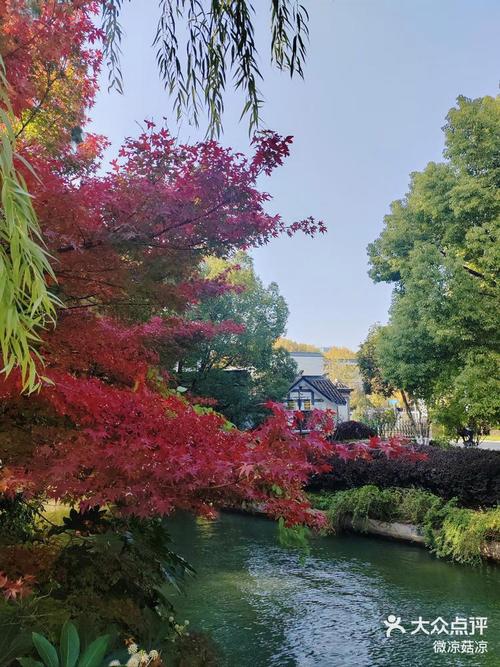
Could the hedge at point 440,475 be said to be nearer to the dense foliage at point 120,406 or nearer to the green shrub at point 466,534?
the green shrub at point 466,534

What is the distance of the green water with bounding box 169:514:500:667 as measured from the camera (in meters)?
3.62

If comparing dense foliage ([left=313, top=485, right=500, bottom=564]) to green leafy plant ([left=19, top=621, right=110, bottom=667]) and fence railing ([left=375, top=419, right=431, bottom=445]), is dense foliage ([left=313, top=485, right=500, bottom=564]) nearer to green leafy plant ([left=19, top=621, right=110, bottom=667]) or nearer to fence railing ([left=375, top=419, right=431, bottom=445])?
green leafy plant ([left=19, top=621, right=110, bottom=667])

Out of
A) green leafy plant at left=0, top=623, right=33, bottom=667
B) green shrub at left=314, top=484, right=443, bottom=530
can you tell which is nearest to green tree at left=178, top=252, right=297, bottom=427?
green shrub at left=314, top=484, right=443, bottom=530

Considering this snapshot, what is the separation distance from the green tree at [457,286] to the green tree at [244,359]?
3880 mm

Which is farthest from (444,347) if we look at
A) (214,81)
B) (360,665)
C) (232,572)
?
(214,81)

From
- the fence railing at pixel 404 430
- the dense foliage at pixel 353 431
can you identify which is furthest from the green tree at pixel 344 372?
the dense foliage at pixel 353 431

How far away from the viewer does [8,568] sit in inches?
89.3

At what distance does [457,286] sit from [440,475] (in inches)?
120

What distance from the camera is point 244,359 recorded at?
13539 mm

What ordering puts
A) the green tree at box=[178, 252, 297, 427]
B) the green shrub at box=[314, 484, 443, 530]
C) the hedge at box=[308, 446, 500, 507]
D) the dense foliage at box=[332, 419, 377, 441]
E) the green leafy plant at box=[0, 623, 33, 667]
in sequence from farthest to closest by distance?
1. the dense foliage at box=[332, 419, 377, 441]
2. the green tree at box=[178, 252, 297, 427]
3. the green shrub at box=[314, 484, 443, 530]
4. the hedge at box=[308, 446, 500, 507]
5. the green leafy plant at box=[0, 623, 33, 667]

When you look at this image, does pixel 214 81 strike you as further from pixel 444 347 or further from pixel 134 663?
pixel 444 347

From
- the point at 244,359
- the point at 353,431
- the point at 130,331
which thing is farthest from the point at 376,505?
the point at 353,431

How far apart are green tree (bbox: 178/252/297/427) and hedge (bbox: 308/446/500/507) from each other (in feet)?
14.3

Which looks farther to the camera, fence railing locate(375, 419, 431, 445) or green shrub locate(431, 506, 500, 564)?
fence railing locate(375, 419, 431, 445)
